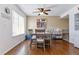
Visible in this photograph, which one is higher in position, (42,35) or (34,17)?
(34,17)

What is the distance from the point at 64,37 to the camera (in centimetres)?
1087

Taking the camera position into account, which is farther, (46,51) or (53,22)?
(53,22)

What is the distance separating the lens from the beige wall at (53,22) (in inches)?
442

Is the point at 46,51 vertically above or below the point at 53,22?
below

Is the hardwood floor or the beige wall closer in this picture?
the hardwood floor

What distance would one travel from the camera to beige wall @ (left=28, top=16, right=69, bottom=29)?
11.2 metres

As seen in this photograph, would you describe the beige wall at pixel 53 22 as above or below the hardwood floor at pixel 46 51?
above

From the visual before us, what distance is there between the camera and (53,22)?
444 inches

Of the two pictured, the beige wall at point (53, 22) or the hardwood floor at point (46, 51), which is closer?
the hardwood floor at point (46, 51)

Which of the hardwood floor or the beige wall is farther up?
the beige wall

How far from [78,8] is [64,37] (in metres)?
5.00
